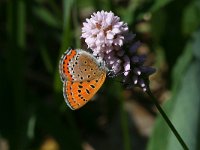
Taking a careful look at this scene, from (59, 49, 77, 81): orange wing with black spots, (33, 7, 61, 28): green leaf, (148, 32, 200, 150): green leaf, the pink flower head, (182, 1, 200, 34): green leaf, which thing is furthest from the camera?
(33, 7, 61, 28): green leaf

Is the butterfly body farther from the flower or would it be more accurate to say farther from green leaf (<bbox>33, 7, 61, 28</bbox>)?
green leaf (<bbox>33, 7, 61, 28</bbox>)

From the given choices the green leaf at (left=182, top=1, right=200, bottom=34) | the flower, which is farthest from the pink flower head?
the green leaf at (left=182, top=1, right=200, bottom=34)

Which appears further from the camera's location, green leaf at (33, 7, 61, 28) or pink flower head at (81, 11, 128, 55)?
green leaf at (33, 7, 61, 28)

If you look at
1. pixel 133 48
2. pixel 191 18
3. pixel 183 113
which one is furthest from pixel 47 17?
pixel 133 48

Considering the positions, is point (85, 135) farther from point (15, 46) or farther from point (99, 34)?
point (99, 34)

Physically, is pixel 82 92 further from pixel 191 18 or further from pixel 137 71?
pixel 191 18

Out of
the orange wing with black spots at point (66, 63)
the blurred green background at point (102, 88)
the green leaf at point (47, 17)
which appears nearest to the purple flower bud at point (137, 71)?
the orange wing with black spots at point (66, 63)

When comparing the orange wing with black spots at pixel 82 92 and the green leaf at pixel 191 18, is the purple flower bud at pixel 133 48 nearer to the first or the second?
the orange wing with black spots at pixel 82 92
